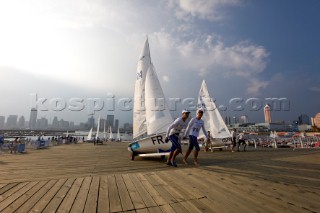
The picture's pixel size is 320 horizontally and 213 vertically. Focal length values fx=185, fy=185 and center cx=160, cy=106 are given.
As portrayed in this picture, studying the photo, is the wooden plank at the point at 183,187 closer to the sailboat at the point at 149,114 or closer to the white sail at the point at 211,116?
the sailboat at the point at 149,114

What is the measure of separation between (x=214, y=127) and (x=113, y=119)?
17504 cm

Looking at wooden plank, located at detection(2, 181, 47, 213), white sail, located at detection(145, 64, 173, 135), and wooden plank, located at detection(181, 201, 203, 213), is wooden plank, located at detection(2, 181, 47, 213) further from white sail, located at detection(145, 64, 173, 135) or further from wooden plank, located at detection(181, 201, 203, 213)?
white sail, located at detection(145, 64, 173, 135)

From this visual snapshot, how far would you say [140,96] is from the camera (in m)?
12.8

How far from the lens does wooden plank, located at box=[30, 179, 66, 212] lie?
3003 mm

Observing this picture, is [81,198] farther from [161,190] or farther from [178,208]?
[178,208]

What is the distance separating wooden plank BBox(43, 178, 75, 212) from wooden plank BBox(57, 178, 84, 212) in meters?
0.07

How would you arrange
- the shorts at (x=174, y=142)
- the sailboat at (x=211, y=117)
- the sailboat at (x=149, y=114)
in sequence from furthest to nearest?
the sailboat at (x=211, y=117) < the sailboat at (x=149, y=114) < the shorts at (x=174, y=142)

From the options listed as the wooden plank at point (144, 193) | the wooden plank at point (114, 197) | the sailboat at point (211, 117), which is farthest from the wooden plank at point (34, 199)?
the sailboat at point (211, 117)

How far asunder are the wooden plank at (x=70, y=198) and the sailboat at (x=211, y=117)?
15.3m

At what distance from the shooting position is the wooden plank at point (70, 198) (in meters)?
3.02

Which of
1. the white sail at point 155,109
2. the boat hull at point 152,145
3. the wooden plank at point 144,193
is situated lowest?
the wooden plank at point 144,193

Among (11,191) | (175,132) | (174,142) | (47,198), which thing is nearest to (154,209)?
(47,198)

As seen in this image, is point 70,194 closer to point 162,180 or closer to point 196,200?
point 162,180

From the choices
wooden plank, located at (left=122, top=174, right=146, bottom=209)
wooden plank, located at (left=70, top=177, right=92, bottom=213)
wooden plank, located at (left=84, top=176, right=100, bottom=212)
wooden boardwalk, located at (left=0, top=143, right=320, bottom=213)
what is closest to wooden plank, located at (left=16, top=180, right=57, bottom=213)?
wooden boardwalk, located at (left=0, top=143, right=320, bottom=213)
